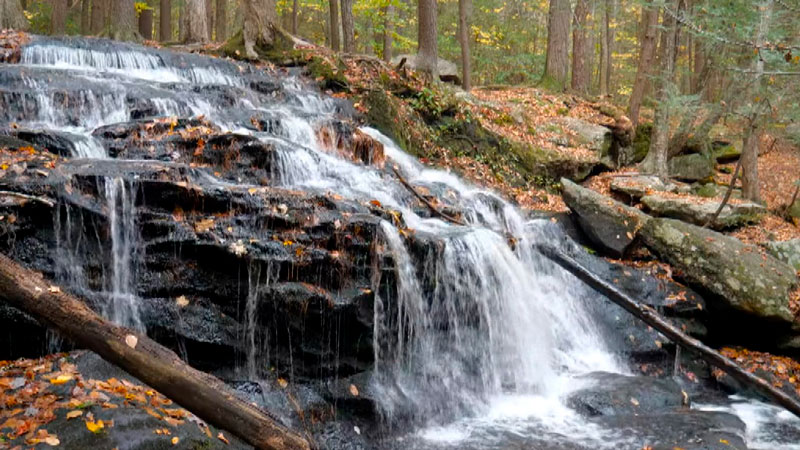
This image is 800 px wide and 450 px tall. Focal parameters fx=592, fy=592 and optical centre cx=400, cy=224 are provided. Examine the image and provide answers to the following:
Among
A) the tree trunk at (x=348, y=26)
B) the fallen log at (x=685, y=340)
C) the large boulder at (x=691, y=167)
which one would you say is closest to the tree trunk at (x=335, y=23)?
the tree trunk at (x=348, y=26)

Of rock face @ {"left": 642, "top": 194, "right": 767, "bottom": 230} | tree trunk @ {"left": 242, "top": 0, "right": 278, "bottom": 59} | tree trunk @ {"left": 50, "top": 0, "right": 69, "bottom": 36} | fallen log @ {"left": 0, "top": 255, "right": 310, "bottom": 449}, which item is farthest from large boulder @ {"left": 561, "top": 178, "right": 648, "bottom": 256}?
tree trunk @ {"left": 50, "top": 0, "right": 69, "bottom": 36}

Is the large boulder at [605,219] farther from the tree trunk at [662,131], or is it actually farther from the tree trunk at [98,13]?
the tree trunk at [98,13]

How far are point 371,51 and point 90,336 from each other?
26.3m

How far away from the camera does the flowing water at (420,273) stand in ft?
20.4

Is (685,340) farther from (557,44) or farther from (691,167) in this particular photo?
(557,44)

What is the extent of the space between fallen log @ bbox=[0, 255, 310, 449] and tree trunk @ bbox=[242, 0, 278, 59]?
11136 millimetres

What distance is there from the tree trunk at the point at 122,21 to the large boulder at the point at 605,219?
11792mm

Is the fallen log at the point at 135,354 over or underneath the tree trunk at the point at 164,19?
underneath

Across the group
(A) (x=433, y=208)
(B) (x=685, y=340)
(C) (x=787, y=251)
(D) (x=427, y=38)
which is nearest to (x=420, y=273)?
(A) (x=433, y=208)

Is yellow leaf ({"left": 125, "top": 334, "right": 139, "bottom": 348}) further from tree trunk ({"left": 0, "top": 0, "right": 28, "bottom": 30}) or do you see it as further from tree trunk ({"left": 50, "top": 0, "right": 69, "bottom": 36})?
tree trunk ({"left": 50, "top": 0, "right": 69, "bottom": 36})

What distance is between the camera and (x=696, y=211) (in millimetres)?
12125

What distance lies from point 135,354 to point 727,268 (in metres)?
9.23

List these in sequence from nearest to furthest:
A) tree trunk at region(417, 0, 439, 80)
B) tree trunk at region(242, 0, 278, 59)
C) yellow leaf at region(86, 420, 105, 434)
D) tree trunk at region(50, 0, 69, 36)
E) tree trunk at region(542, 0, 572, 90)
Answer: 1. yellow leaf at region(86, 420, 105, 434)
2. tree trunk at region(242, 0, 278, 59)
3. tree trunk at region(417, 0, 439, 80)
4. tree trunk at region(50, 0, 69, 36)
5. tree trunk at region(542, 0, 572, 90)

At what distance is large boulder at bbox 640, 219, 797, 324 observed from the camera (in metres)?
9.35
